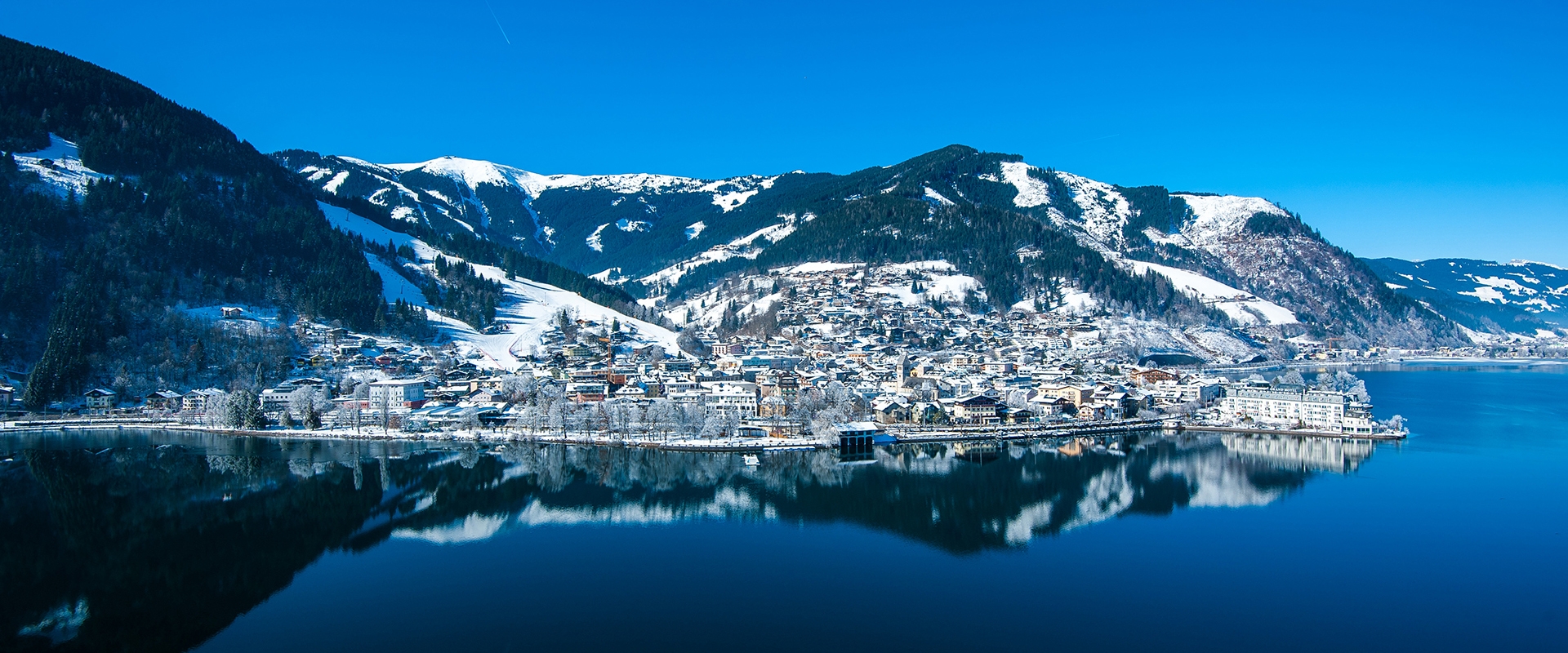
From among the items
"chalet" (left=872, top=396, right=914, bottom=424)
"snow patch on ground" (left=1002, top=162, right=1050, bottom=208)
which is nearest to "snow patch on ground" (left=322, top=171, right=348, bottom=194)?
"snow patch on ground" (left=1002, top=162, right=1050, bottom=208)

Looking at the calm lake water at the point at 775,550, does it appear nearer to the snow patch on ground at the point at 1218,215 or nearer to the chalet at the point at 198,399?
the chalet at the point at 198,399

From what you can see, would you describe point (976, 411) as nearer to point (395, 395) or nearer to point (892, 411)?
point (892, 411)

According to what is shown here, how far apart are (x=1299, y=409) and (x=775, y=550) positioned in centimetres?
2852

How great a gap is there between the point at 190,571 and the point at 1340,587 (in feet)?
72.2

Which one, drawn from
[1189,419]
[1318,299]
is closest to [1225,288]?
[1318,299]

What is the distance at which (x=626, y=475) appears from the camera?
94.4ft

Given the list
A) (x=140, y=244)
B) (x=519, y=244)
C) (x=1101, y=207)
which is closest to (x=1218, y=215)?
(x=1101, y=207)

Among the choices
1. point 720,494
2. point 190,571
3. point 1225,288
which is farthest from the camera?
point 1225,288

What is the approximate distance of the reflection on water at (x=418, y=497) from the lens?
17547 millimetres

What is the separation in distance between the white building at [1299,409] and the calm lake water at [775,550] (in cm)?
477

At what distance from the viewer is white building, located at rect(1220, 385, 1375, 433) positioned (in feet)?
123

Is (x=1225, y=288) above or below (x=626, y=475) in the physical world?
above

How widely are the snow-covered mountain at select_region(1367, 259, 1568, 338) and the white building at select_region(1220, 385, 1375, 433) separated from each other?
3773 inches

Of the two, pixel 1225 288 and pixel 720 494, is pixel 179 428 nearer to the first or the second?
pixel 720 494
